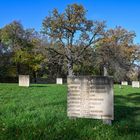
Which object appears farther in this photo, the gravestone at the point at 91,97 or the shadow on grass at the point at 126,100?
the shadow on grass at the point at 126,100

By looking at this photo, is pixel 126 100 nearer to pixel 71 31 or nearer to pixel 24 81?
pixel 24 81

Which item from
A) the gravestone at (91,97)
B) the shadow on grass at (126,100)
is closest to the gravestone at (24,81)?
the shadow on grass at (126,100)

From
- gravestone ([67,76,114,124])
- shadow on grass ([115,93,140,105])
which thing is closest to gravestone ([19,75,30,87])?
shadow on grass ([115,93,140,105])

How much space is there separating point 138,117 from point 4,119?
188 inches

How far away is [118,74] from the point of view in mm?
72000

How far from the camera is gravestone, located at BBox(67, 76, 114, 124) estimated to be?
10.0m

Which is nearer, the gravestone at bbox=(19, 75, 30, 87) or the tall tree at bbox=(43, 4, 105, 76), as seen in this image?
the gravestone at bbox=(19, 75, 30, 87)

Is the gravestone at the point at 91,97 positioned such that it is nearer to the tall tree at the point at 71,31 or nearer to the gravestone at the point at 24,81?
the gravestone at the point at 24,81

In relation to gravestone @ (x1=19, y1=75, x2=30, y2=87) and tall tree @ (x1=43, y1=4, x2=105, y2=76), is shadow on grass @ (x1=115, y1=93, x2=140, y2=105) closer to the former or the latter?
gravestone @ (x1=19, y1=75, x2=30, y2=87)

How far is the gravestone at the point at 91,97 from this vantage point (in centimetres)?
1003

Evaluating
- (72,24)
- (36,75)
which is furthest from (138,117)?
(36,75)

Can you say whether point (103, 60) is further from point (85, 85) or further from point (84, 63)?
point (85, 85)

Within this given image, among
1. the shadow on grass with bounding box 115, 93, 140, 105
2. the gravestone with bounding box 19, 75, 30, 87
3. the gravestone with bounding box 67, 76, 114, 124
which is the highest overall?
the gravestone with bounding box 19, 75, 30, 87

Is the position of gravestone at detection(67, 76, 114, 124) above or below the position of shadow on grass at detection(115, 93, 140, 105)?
above
